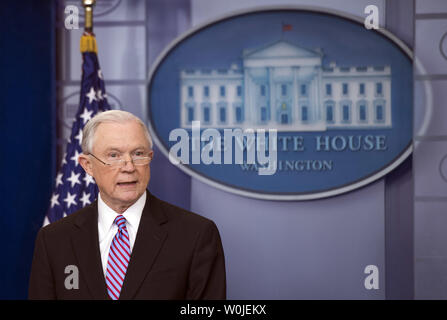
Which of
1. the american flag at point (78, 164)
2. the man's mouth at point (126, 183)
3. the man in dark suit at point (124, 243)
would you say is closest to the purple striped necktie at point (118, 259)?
the man in dark suit at point (124, 243)

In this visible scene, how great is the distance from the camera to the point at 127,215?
5.00 ft

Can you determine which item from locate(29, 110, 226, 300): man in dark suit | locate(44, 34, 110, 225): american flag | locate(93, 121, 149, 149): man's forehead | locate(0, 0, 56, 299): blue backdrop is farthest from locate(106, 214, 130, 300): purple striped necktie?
locate(0, 0, 56, 299): blue backdrop

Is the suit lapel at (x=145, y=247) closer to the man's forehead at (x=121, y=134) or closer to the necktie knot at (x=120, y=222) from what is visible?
the necktie knot at (x=120, y=222)

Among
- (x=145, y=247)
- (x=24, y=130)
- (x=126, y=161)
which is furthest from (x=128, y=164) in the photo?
(x=24, y=130)

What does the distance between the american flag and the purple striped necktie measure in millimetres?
1195

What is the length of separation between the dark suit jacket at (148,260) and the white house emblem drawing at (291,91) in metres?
1.49

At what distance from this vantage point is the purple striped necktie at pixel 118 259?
1.45m

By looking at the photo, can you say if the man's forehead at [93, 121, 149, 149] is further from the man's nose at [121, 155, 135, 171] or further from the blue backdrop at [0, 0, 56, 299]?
the blue backdrop at [0, 0, 56, 299]

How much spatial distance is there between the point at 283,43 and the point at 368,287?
152 centimetres

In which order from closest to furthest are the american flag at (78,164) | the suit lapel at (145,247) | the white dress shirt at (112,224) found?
the suit lapel at (145,247), the white dress shirt at (112,224), the american flag at (78,164)

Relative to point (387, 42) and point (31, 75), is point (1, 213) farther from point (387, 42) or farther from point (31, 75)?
point (387, 42)

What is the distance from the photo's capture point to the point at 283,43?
292 centimetres

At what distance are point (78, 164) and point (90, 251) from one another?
129 centimetres

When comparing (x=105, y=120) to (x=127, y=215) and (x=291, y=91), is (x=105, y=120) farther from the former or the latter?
(x=291, y=91)
